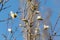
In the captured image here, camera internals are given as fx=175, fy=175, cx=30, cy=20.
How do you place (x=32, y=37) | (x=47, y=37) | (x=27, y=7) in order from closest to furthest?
(x=32, y=37), (x=27, y=7), (x=47, y=37)

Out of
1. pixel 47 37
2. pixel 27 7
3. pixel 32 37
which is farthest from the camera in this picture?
pixel 47 37

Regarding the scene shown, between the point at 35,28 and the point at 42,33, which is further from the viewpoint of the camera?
the point at 42,33

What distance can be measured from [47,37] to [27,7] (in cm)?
58

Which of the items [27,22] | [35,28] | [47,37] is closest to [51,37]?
[47,37]

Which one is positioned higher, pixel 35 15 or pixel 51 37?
pixel 35 15

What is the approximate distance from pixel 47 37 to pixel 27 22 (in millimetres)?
546

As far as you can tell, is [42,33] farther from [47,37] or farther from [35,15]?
[35,15]

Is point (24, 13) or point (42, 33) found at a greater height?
point (24, 13)

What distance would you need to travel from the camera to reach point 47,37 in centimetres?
260

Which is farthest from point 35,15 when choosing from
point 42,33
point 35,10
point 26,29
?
point 42,33

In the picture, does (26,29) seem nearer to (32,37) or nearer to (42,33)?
(32,37)

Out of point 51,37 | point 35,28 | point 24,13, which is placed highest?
point 24,13

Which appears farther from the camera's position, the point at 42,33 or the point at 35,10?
the point at 42,33

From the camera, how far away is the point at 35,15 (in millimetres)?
2246
